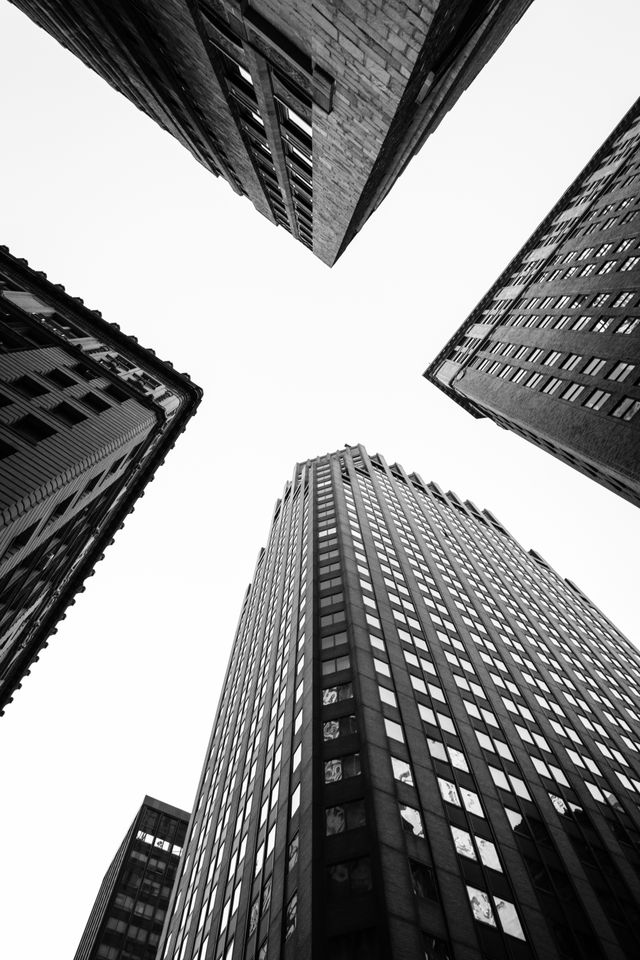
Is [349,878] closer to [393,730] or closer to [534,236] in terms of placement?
[393,730]

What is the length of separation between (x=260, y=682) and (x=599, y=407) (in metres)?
35.9

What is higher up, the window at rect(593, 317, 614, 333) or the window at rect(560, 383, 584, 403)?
the window at rect(593, 317, 614, 333)

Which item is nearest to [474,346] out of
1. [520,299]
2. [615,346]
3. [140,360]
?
[520,299]

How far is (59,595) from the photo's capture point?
41844 millimetres

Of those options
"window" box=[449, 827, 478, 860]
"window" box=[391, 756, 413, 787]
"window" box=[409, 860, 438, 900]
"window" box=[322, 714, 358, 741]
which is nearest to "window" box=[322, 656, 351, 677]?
"window" box=[322, 714, 358, 741]

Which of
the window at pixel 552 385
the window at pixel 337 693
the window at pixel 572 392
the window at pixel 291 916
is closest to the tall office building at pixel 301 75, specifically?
the window at pixel 572 392

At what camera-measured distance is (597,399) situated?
116 feet

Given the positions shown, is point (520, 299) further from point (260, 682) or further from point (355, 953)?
point (355, 953)

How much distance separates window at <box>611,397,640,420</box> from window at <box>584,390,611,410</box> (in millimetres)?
1303

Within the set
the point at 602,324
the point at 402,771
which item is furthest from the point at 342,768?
the point at 602,324

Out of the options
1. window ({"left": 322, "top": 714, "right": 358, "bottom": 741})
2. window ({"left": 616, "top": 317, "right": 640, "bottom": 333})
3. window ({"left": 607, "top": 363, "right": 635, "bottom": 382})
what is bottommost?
window ({"left": 322, "top": 714, "right": 358, "bottom": 741})

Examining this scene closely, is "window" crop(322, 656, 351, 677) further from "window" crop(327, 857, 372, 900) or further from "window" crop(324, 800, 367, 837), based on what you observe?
"window" crop(327, 857, 372, 900)

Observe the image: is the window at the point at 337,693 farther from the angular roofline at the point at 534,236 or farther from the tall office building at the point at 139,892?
the tall office building at the point at 139,892

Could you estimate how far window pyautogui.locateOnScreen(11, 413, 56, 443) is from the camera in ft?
76.1
